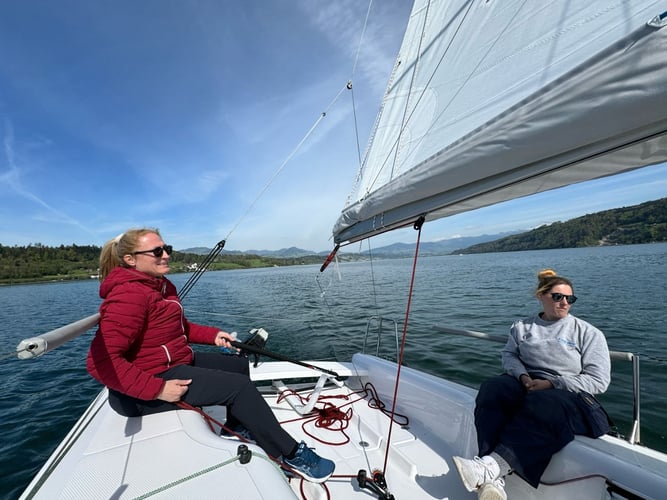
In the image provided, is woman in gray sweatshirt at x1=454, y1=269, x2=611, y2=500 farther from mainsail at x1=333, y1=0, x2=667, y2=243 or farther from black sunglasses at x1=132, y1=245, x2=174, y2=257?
black sunglasses at x1=132, y1=245, x2=174, y2=257

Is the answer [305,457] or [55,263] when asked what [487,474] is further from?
[55,263]

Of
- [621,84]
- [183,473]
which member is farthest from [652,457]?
[183,473]

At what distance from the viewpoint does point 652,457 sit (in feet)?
4.75

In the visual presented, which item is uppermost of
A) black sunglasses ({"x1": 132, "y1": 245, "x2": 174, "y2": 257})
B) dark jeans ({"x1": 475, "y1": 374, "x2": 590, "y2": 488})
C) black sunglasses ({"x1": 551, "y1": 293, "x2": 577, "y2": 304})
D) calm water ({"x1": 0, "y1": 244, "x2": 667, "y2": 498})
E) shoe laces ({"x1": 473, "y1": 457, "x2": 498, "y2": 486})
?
black sunglasses ({"x1": 132, "y1": 245, "x2": 174, "y2": 257})

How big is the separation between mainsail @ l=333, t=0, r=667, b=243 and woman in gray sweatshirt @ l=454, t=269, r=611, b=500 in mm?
1011

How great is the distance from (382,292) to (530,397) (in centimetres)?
1330

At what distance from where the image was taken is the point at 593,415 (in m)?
1.69

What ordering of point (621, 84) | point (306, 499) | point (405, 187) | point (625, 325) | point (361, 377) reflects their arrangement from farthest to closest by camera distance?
point (625, 325) < point (361, 377) < point (306, 499) < point (405, 187) < point (621, 84)

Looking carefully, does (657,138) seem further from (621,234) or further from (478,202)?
(621,234)

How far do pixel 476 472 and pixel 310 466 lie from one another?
0.87 meters

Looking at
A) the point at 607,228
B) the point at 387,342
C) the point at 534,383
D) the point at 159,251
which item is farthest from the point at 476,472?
the point at 607,228

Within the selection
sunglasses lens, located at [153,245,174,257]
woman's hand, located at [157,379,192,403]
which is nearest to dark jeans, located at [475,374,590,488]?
woman's hand, located at [157,379,192,403]

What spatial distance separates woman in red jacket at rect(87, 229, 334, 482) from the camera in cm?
150

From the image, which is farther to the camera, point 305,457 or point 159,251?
point 159,251
